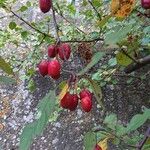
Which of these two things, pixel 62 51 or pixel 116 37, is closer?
pixel 116 37

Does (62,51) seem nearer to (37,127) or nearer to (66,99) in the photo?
(66,99)

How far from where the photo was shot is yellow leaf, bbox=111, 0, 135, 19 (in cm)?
86

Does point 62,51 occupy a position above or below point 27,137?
above

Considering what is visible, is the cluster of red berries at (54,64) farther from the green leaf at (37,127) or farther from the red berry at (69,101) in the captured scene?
the green leaf at (37,127)

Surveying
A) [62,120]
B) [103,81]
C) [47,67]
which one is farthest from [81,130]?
[47,67]

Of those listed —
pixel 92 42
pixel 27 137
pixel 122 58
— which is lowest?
pixel 27 137

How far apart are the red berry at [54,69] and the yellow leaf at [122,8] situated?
153 millimetres

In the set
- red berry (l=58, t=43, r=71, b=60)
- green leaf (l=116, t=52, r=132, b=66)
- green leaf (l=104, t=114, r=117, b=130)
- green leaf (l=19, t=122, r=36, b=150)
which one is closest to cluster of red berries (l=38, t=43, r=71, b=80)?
red berry (l=58, t=43, r=71, b=60)

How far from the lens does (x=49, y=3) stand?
91 centimetres

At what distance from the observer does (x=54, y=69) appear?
0.89 meters

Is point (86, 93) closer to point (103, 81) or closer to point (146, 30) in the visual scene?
point (146, 30)

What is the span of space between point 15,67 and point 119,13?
4.83 feet

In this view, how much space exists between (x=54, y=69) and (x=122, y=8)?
18cm

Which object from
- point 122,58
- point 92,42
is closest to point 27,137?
point 122,58
